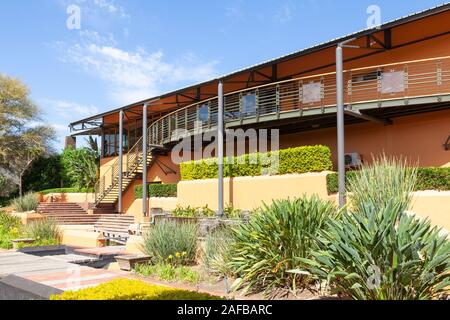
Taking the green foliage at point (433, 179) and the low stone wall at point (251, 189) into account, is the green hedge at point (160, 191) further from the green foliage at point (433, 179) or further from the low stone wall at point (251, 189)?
the green foliage at point (433, 179)

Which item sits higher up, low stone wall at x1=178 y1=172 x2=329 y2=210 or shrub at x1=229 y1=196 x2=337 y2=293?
low stone wall at x1=178 y1=172 x2=329 y2=210

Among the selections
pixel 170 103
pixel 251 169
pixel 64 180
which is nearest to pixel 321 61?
pixel 251 169

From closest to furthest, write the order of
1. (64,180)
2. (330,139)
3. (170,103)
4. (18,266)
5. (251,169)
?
(18,266)
(251,169)
(330,139)
(170,103)
(64,180)

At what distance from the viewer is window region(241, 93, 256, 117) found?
17875mm

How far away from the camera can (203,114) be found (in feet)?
68.0

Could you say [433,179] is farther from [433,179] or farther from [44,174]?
[44,174]

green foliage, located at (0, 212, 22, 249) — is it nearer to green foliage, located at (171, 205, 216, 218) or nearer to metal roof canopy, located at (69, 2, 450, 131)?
green foliage, located at (171, 205, 216, 218)

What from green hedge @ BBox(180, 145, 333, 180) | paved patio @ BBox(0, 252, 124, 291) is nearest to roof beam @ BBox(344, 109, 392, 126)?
green hedge @ BBox(180, 145, 333, 180)

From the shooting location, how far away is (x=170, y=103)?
24156 mm

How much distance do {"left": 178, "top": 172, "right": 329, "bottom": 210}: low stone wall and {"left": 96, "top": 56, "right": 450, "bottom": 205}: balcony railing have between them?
256cm

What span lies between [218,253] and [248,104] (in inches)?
424

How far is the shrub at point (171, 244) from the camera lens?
962 cm

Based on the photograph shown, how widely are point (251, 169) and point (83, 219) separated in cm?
1222
